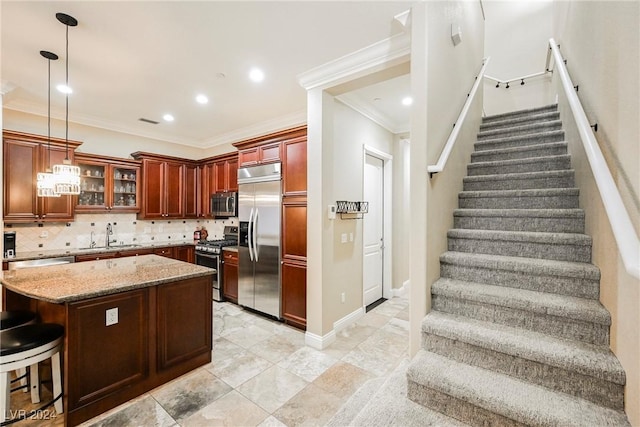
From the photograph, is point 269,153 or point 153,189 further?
point 153,189

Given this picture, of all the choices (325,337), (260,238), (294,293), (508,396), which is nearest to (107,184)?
(260,238)

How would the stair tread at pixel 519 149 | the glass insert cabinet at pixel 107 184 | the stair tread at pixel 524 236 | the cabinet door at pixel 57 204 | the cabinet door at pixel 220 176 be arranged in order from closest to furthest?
the stair tread at pixel 524 236, the stair tread at pixel 519 149, the cabinet door at pixel 57 204, the glass insert cabinet at pixel 107 184, the cabinet door at pixel 220 176

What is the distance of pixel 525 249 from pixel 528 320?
2.04ft

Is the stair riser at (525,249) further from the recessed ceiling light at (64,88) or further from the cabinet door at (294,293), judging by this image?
the recessed ceiling light at (64,88)

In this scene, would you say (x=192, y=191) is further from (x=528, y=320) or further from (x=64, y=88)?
(x=528, y=320)

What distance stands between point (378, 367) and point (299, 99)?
340 centimetres

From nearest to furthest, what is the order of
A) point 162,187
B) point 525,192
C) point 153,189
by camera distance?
point 525,192, point 153,189, point 162,187

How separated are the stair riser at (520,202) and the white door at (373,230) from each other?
168 cm

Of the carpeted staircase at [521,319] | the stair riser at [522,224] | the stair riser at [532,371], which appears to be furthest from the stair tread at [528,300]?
the stair riser at [522,224]

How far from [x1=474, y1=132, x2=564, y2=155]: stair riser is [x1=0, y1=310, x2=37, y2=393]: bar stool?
4.74 meters

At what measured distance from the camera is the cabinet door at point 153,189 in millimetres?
4938

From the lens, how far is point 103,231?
15.4 feet

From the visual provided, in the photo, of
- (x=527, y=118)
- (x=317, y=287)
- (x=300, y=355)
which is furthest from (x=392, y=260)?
(x=527, y=118)

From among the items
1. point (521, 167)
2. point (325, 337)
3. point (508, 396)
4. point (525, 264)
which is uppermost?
point (521, 167)
